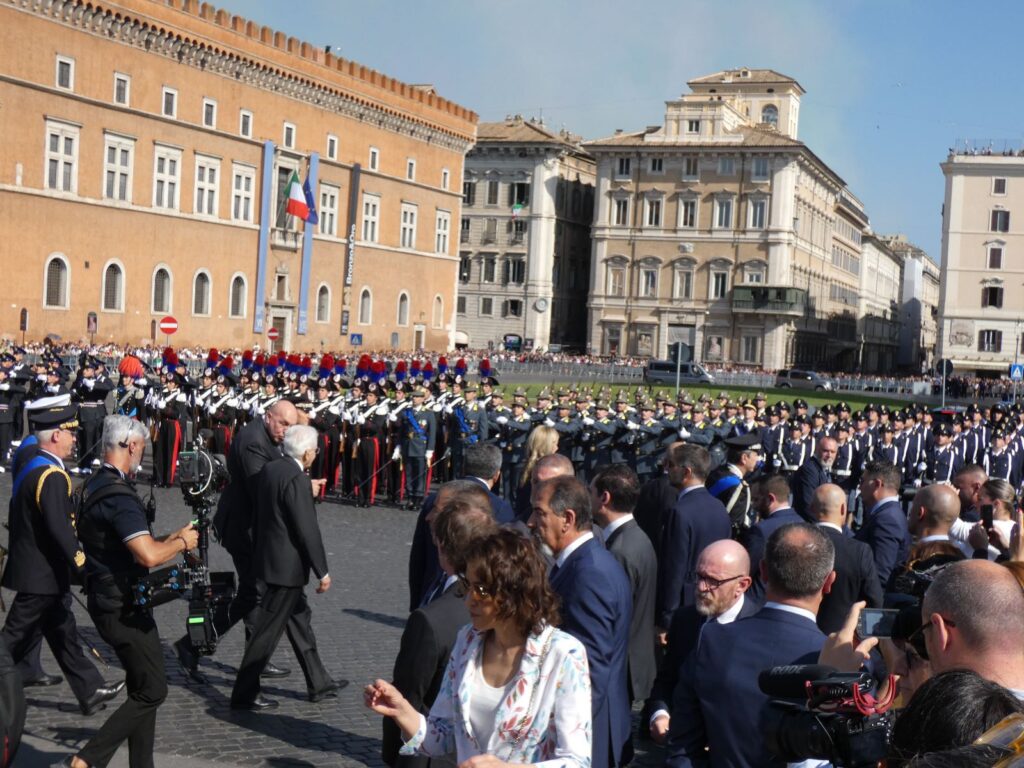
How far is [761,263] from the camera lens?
237 ft

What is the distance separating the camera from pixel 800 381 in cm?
6106

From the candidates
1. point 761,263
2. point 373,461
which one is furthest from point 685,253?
point 373,461

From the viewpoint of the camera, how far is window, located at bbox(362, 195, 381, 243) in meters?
60.7

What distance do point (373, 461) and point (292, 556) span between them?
423 inches

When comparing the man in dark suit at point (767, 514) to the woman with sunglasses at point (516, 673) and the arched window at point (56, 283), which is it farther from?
the arched window at point (56, 283)

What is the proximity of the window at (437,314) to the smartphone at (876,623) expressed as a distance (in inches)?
2488

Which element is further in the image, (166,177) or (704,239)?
(704,239)

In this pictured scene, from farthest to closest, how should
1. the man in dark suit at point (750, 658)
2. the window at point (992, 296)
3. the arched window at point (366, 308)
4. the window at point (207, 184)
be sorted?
1. the window at point (992, 296)
2. the arched window at point (366, 308)
3. the window at point (207, 184)
4. the man in dark suit at point (750, 658)

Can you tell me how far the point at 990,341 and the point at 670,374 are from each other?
2843 cm

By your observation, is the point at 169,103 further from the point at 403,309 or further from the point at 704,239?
the point at 704,239

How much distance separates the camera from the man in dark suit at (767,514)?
22.6 feet

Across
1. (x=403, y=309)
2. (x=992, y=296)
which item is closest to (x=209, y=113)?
(x=403, y=309)

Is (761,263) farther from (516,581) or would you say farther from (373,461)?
(516,581)

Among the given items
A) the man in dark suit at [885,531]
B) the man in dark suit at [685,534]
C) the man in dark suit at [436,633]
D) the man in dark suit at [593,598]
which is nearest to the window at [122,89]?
the man in dark suit at [685,534]
